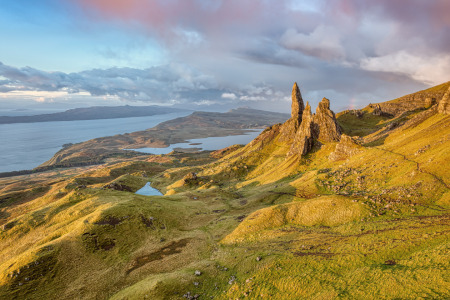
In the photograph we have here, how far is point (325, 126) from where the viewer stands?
129500 millimetres

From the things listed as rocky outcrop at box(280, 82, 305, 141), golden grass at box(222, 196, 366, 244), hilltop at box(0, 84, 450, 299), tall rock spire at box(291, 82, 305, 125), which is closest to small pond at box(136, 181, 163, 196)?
hilltop at box(0, 84, 450, 299)

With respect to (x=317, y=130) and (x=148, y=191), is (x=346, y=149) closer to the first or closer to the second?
(x=317, y=130)

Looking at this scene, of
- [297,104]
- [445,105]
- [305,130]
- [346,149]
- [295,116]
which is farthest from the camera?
[295,116]

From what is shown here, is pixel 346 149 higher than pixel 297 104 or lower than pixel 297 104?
lower

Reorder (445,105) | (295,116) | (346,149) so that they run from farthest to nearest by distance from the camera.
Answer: (295,116) < (346,149) < (445,105)

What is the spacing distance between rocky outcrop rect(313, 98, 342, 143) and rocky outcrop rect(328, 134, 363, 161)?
2642 cm

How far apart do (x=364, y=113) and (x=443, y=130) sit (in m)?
128

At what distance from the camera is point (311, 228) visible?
52.5 metres

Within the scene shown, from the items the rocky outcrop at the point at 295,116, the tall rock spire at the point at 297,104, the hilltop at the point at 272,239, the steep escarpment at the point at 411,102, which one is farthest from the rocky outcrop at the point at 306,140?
the steep escarpment at the point at 411,102

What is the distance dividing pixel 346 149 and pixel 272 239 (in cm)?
6456

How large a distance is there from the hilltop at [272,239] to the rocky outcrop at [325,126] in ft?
83.6

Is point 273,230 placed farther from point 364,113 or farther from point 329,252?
point 364,113

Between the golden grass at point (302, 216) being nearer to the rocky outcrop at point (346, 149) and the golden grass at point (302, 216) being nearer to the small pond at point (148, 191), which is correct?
the rocky outcrop at point (346, 149)

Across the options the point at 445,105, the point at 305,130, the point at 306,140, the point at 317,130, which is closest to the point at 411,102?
the point at 317,130
